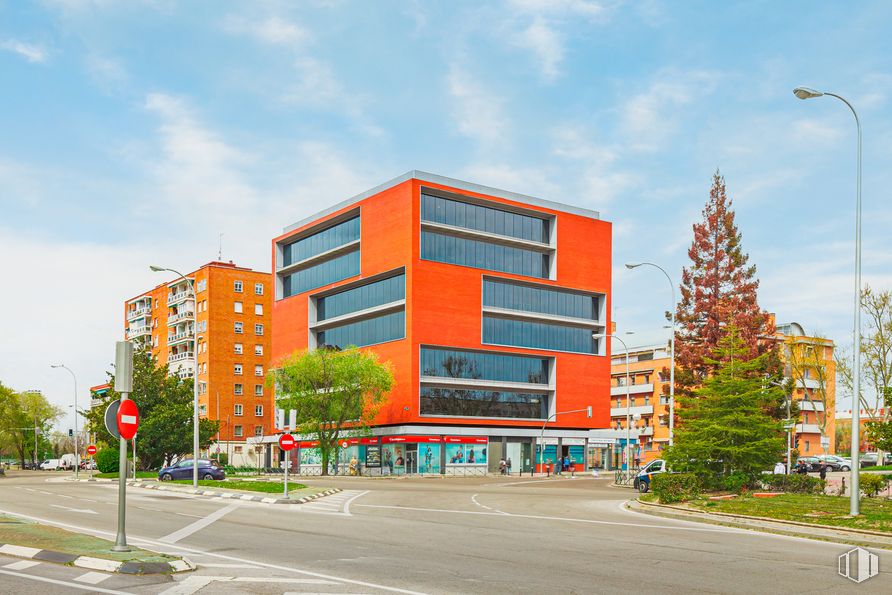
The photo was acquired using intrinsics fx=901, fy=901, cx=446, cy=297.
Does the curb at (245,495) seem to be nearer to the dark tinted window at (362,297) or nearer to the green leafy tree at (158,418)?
the green leafy tree at (158,418)

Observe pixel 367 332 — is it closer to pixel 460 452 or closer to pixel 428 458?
pixel 428 458

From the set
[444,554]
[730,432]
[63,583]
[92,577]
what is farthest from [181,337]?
[63,583]

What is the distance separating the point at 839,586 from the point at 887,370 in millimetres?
54085

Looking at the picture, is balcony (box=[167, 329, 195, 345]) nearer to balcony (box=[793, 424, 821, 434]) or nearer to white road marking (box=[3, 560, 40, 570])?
balcony (box=[793, 424, 821, 434])

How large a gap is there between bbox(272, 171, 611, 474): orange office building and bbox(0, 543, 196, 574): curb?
63097 mm

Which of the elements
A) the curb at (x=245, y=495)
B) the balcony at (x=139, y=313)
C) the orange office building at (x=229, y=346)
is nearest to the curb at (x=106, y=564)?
the curb at (x=245, y=495)

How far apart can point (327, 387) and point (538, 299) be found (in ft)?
77.1

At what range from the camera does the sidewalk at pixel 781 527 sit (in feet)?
59.7

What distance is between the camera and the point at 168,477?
50125 mm

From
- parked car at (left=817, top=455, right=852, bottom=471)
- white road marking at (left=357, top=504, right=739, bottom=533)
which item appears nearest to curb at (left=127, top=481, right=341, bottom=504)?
white road marking at (left=357, top=504, right=739, bottom=533)

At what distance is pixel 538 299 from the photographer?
8538cm

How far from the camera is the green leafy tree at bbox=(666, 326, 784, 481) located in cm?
3106

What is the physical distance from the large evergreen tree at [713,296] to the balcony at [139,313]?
3322 inches

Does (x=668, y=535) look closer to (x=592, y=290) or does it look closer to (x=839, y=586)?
(x=839, y=586)
